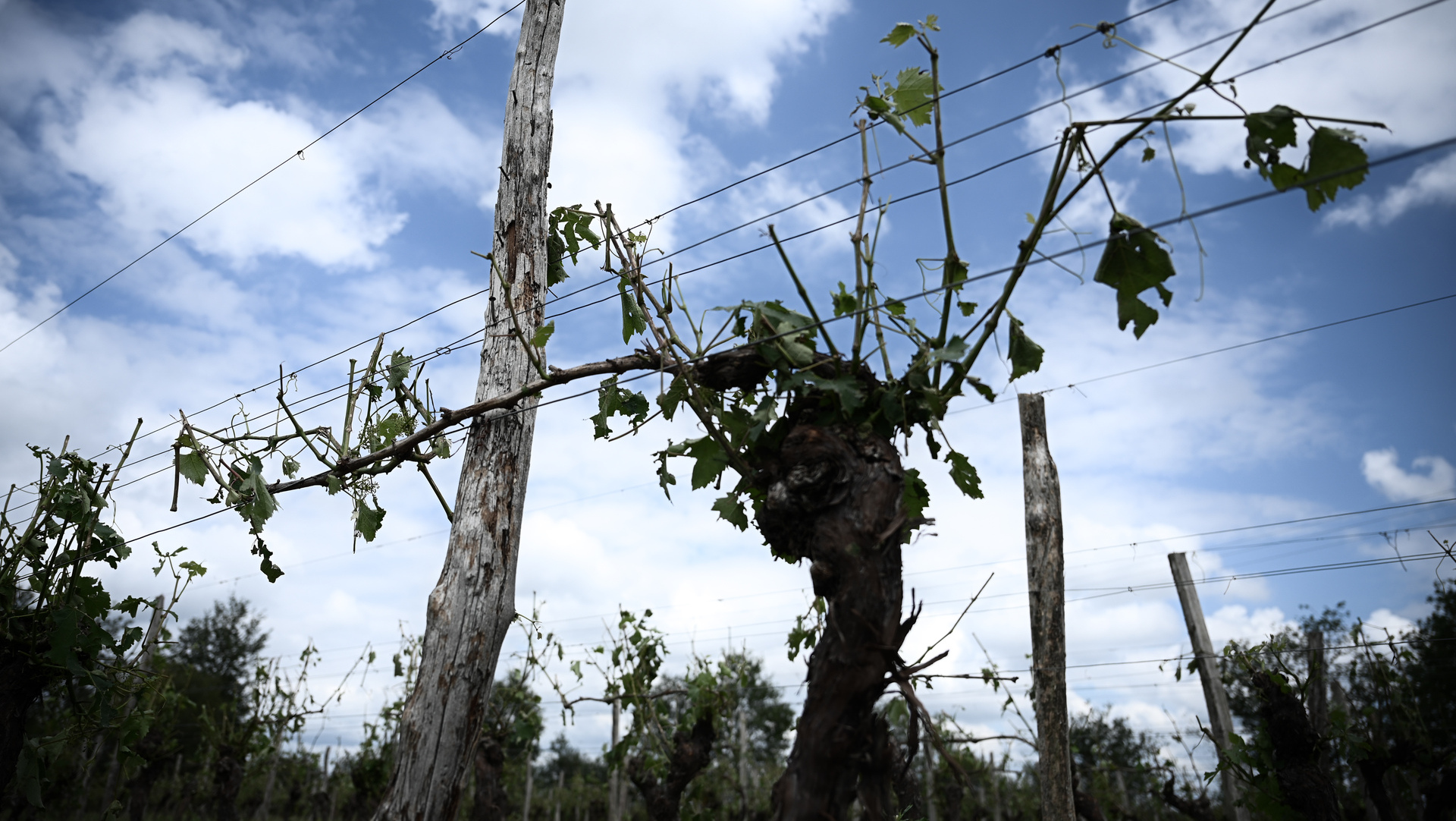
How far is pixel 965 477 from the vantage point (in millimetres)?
2449

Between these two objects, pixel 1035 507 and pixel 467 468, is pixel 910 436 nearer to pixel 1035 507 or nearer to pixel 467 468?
pixel 467 468

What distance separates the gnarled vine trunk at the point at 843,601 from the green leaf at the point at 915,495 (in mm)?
58

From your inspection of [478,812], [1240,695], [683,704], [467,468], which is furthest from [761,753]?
[467,468]

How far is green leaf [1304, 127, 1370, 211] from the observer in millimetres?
1921

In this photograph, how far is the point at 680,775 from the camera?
860 cm

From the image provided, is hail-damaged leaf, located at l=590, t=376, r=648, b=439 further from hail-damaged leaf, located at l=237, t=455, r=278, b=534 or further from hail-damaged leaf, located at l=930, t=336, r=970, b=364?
hail-damaged leaf, located at l=237, t=455, r=278, b=534

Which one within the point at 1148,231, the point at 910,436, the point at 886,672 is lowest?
the point at 886,672

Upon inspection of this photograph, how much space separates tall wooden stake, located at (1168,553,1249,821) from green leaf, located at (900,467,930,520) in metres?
5.67

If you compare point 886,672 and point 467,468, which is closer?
point 886,672

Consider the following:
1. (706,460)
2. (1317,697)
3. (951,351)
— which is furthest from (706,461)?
(1317,697)

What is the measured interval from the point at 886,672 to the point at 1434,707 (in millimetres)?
23515

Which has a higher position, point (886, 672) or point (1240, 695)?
point (1240, 695)

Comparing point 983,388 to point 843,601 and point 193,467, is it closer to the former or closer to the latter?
point 843,601

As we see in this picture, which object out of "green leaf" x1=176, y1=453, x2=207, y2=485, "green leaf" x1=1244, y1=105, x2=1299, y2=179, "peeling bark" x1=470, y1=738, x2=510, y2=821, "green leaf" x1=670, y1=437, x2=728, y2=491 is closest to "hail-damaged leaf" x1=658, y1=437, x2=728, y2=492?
"green leaf" x1=670, y1=437, x2=728, y2=491
